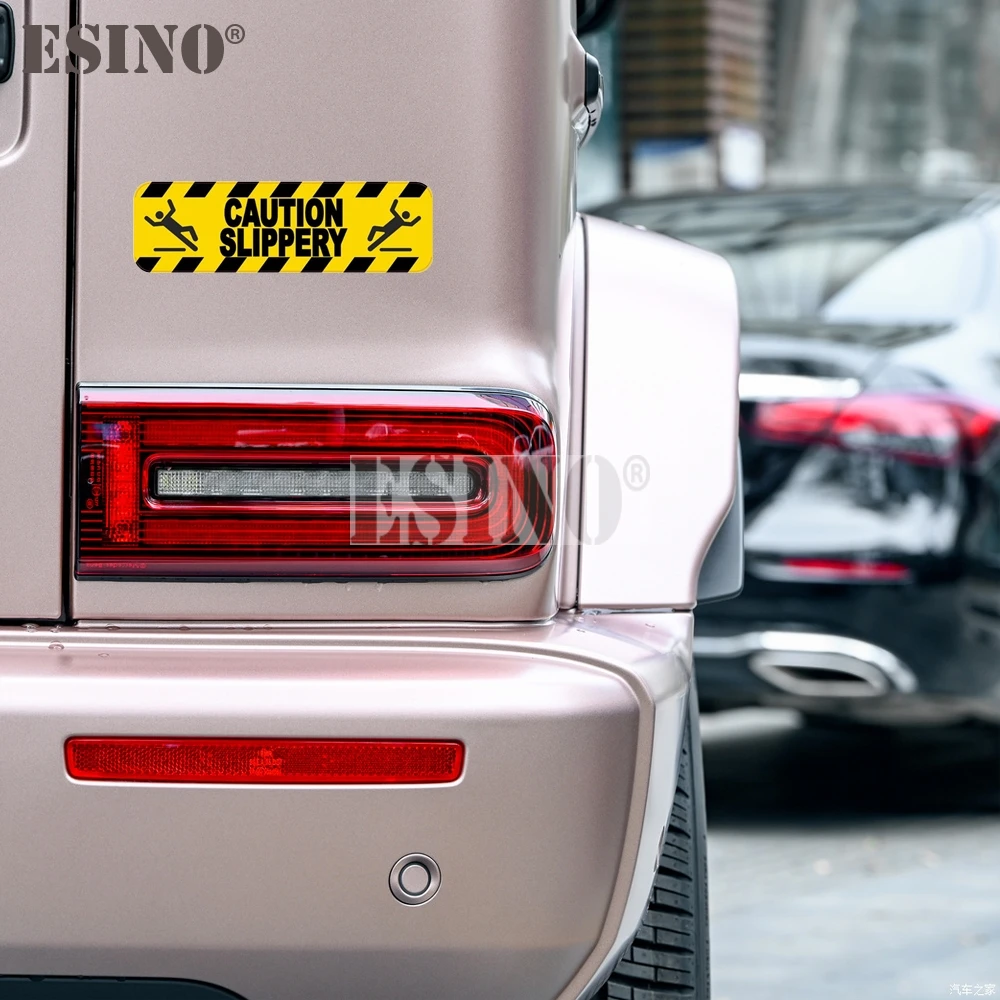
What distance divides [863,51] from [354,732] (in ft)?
52.0

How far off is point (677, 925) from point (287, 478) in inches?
30.8

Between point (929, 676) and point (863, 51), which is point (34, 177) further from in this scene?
point (863, 51)

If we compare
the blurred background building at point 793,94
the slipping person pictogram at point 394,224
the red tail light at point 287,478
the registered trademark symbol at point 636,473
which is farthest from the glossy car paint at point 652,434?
the blurred background building at point 793,94

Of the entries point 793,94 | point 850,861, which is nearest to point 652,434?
point 850,861

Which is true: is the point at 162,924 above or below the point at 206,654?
below

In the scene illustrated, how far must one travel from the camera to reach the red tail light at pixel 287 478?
1.77 metres

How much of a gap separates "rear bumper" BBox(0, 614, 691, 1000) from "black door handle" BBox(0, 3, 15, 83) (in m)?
0.57

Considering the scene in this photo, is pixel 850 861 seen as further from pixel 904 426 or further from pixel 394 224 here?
pixel 394 224

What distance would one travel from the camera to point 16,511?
177 centimetres

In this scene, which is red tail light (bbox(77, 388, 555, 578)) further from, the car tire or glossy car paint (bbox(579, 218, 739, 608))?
the car tire

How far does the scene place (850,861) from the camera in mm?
4242

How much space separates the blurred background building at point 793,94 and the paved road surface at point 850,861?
113 inches

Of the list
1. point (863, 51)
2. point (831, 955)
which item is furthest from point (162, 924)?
point (863, 51)

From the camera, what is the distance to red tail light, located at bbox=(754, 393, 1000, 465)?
4.23m
